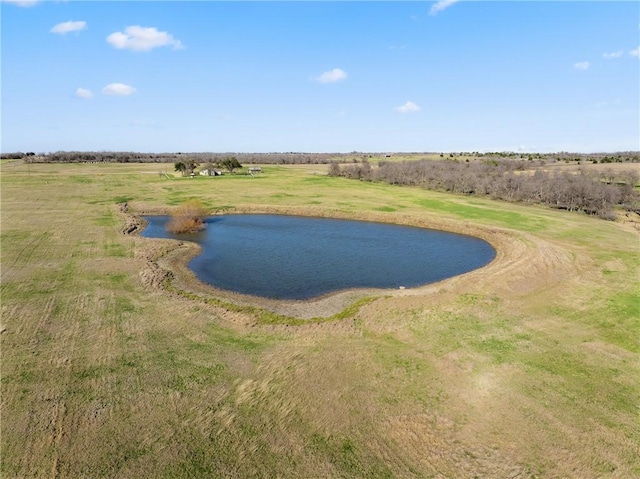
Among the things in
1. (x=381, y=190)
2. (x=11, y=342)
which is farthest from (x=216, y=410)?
(x=381, y=190)

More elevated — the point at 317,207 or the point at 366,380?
the point at 317,207

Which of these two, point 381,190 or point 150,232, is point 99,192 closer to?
point 150,232

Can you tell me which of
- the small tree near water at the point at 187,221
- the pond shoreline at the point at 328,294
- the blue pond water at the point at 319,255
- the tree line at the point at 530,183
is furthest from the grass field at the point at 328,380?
the tree line at the point at 530,183

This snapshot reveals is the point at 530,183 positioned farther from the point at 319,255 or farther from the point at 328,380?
the point at 328,380

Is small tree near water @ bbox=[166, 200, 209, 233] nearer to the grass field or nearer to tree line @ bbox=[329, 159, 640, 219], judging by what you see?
the grass field

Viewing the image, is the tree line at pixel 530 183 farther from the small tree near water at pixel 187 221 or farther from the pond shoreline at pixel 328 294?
the small tree near water at pixel 187 221

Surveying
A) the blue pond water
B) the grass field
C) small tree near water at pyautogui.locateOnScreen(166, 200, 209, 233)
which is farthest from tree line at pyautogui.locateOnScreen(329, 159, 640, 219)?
small tree near water at pyautogui.locateOnScreen(166, 200, 209, 233)
